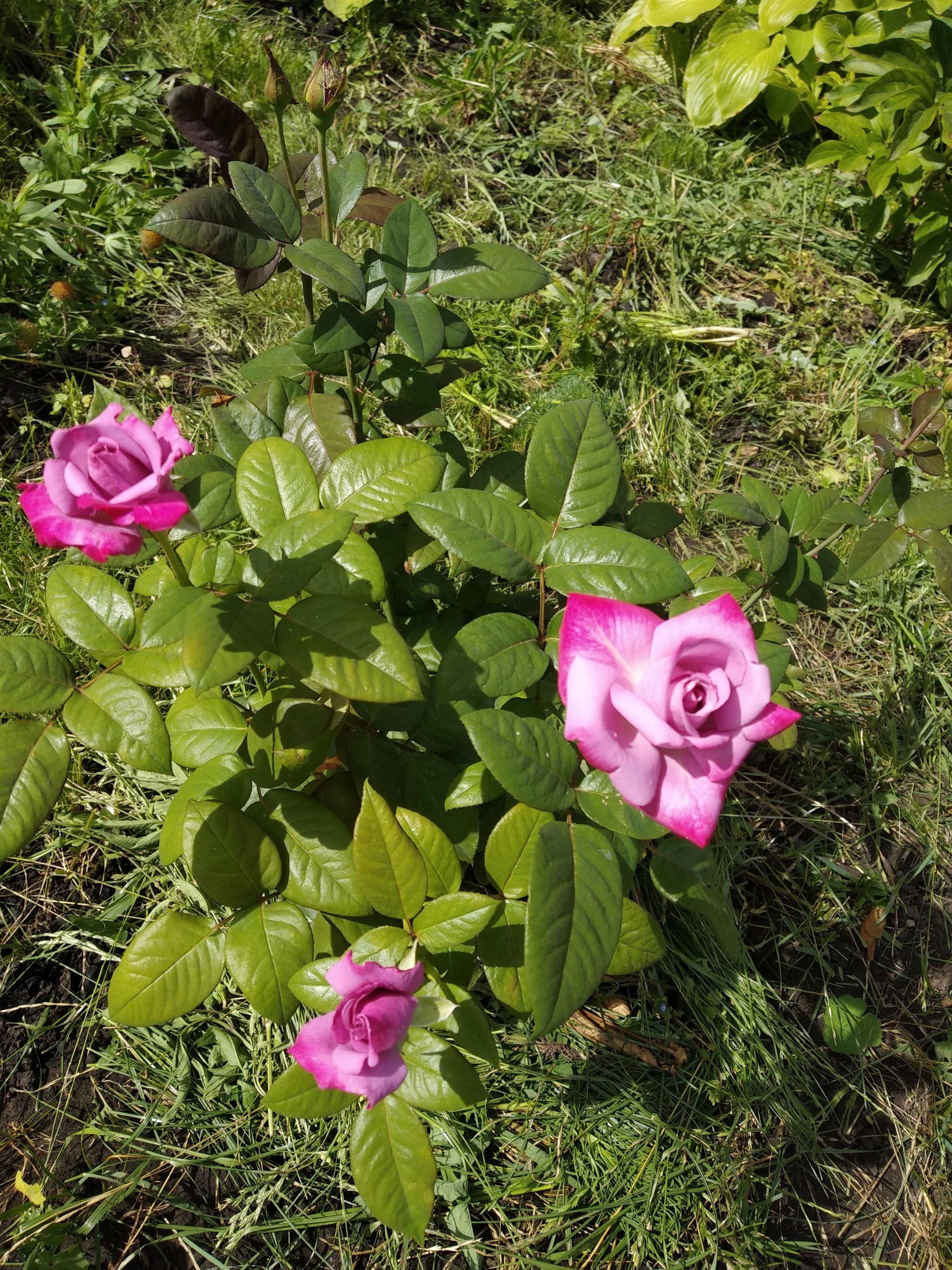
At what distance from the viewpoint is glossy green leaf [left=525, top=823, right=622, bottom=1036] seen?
85 centimetres

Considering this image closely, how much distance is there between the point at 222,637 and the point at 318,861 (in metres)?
0.41

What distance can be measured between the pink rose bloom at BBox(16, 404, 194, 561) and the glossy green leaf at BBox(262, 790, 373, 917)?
0.49 m

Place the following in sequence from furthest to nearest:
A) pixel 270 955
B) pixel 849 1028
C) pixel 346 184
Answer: pixel 849 1028, pixel 346 184, pixel 270 955

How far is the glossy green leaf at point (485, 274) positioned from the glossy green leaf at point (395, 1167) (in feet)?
3.26

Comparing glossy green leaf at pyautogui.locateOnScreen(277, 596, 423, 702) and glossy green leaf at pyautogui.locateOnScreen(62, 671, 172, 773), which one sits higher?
glossy green leaf at pyautogui.locateOnScreen(277, 596, 423, 702)

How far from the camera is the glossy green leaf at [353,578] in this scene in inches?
40.3

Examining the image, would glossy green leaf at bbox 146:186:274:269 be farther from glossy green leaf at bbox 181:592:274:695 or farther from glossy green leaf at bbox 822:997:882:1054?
glossy green leaf at bbox 822:997:882:1054

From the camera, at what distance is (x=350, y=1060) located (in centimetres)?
86

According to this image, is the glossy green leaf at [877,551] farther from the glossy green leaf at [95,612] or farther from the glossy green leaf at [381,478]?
the glossy green leaf at [95,612]

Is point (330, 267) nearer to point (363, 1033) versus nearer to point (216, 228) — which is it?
point (216, 228)

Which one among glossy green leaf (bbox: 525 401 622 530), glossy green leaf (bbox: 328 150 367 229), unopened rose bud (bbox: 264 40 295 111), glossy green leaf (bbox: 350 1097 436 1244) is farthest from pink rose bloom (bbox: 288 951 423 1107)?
unopened rose bud (bbox: 264 40 295 111)

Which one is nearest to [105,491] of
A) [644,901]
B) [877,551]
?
[877,551]

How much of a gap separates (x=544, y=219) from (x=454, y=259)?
2.02 meters

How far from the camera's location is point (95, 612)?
1129 millimetres
